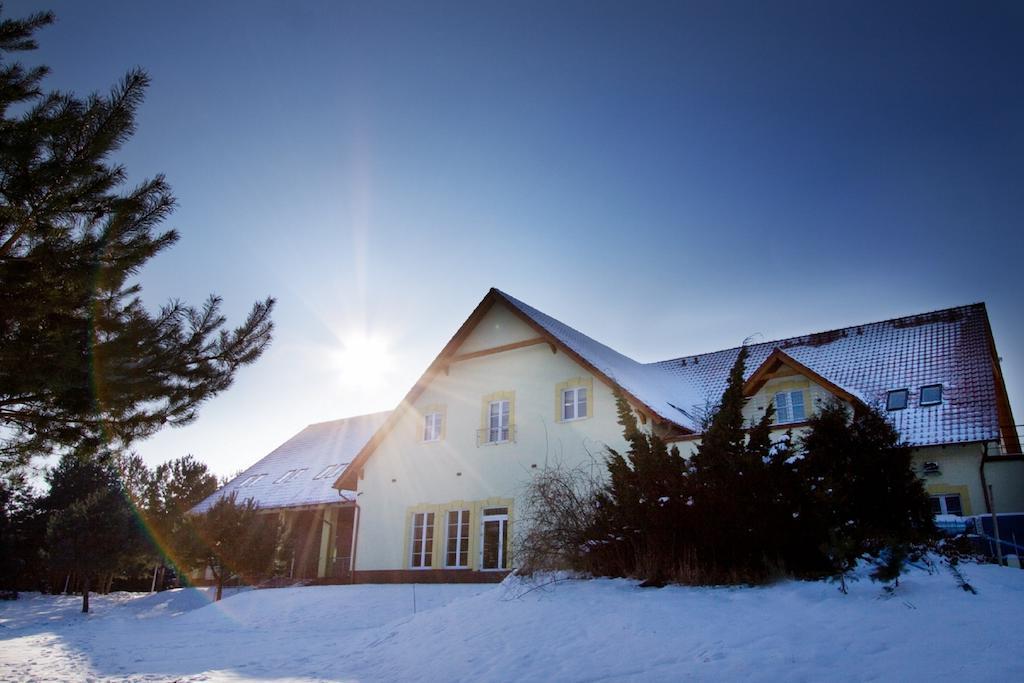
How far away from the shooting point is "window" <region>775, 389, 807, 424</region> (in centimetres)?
1758

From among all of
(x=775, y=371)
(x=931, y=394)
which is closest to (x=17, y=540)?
(x=775, y=371)

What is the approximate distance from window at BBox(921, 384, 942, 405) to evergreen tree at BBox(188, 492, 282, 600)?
55.4ft

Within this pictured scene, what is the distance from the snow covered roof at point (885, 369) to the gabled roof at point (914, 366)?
22 mm

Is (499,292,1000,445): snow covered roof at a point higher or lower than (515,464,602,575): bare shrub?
higher

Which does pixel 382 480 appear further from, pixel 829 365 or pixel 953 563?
pixel 953 563

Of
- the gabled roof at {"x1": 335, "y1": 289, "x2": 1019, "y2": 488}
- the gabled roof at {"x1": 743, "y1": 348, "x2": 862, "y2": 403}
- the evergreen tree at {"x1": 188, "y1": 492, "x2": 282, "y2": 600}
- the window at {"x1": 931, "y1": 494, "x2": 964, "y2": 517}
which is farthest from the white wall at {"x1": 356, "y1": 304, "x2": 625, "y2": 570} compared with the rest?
the window at {"x1": 931, "y1": 494, "x2": 964, "y2": 517}

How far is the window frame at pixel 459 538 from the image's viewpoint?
1803 cm

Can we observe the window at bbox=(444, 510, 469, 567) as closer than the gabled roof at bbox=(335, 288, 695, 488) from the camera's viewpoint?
No

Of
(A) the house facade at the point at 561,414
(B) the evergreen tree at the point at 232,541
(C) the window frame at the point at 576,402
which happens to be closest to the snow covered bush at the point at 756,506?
(A) the house facade at the point at 561,414

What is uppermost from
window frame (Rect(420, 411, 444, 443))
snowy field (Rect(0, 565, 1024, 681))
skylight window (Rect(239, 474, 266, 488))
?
window frame (Rect(420, 411, 444, 443))

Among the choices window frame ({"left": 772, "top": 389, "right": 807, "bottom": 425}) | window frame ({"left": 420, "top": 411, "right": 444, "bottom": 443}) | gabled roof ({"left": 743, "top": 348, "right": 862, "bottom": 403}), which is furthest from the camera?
window frame ({"left": 420, "top": 411, "right": 444, "bottom": 443})

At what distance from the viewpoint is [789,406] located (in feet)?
58.5

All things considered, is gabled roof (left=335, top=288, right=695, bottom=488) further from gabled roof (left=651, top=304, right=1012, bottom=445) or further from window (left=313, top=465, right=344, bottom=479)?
window (left=313, top=465, right=344, bottom=479)

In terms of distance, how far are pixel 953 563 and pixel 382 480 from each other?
15790 millimetres
